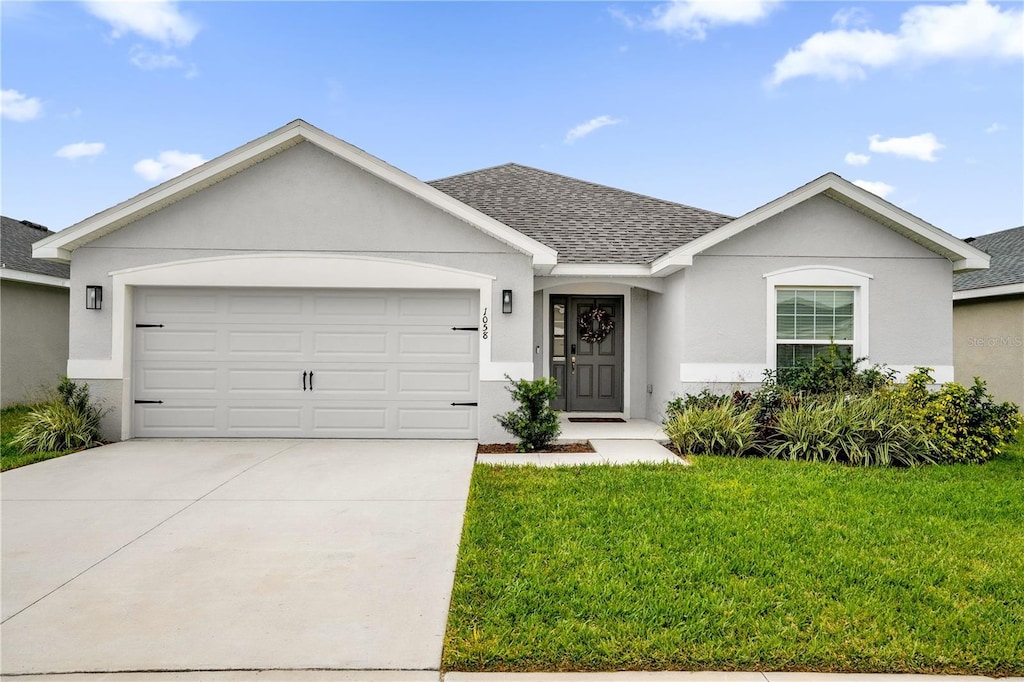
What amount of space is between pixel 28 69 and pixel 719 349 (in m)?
14.5

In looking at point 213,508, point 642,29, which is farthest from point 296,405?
point 642,29

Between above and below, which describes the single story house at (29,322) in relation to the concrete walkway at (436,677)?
above

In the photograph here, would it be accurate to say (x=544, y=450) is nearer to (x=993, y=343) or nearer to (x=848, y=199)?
(x=848, y=199)

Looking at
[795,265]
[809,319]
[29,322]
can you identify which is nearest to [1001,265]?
[809,319]

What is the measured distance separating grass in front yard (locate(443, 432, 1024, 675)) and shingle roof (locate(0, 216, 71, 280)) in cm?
1344

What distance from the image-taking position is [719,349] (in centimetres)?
968

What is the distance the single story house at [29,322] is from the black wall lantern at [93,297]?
14.7ft

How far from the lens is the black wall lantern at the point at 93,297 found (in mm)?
8945

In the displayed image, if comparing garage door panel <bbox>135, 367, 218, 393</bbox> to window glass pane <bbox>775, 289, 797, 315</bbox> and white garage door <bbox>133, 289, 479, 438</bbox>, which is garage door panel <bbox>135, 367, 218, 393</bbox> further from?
window glass pane <bbox>775, 289, 797, 315</bbox>

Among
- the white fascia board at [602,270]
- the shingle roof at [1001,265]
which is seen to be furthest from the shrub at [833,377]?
the shingle roof at [1001,265]

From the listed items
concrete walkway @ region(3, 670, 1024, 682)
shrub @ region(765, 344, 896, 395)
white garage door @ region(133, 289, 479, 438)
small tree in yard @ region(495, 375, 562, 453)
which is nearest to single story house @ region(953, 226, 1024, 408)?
shrub @ region(765, 344, 896, 395)

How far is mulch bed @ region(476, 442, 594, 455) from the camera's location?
27.9 ft

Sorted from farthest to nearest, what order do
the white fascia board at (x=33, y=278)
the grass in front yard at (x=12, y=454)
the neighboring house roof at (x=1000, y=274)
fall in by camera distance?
the white fascia board at (x=33, y=278) → the neighboring house roof at (x=1000, y=274) → the grass in front yard at (x=12, y=454)

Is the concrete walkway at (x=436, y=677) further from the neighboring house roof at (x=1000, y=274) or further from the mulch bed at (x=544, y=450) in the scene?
the neighboring house roof at (x=1000, y=274)
